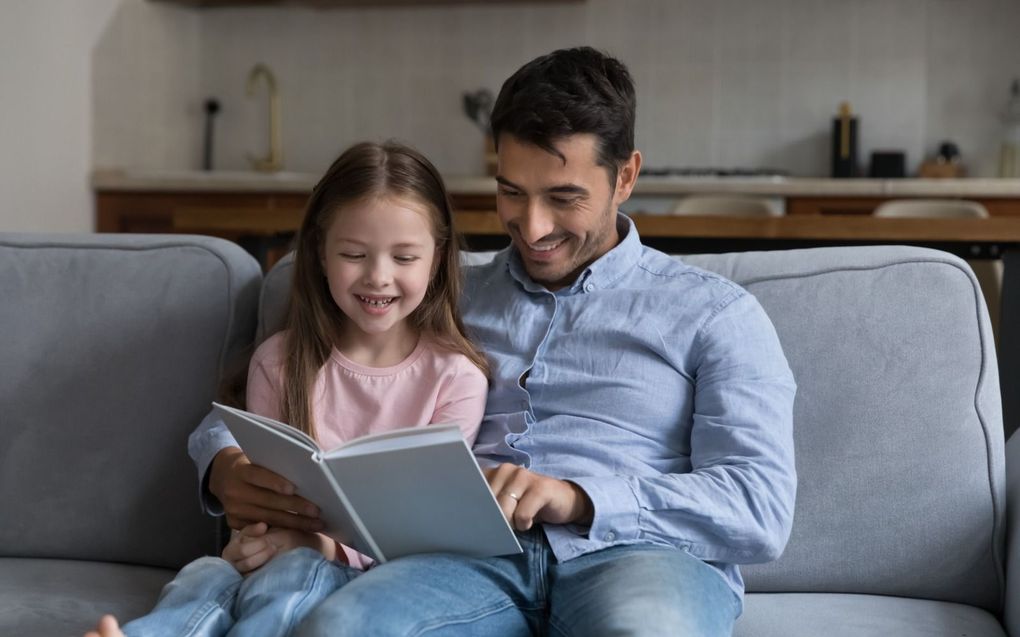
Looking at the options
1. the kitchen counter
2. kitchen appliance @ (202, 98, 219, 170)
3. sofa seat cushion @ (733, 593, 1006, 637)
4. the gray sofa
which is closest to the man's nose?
the gray sofa

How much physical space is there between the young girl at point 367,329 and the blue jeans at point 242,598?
0.07 m

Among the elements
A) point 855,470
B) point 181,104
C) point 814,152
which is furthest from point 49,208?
point 855,470

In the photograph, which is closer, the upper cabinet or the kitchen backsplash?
the kitchen backsplash

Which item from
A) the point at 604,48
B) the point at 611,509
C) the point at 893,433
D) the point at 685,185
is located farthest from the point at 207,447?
the point at 604,48

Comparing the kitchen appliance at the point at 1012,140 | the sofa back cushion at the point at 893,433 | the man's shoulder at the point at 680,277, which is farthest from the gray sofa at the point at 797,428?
the kitchen appliance at the point at 1012,140

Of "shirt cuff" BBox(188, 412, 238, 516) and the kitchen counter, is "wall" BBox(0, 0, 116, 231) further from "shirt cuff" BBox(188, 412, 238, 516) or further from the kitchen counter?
"shirt cuff" BBox(188, 412, 238, 516)

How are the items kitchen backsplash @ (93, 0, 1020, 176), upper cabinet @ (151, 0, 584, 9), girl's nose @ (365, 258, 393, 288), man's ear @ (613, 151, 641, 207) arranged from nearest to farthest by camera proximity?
1. girl's nose @ (365, 258, 393, 288)
2. man's ear @ (613, 151, 641, 207)
3. kitchen backsplash @ (93, 0, 1020, 176)
4. upper cabinet @ (151, 0, 584, 9)

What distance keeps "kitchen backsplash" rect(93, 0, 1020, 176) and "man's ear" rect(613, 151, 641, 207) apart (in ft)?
11.1

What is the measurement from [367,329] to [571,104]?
1.30 ft

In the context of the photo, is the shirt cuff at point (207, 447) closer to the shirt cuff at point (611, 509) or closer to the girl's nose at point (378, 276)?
the girl's nose at point (378, 276)

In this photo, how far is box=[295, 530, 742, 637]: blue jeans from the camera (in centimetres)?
127

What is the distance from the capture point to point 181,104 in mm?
5277

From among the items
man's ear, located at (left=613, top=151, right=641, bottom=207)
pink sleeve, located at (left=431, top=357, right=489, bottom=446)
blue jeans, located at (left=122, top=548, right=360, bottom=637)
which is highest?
man's ear, located at (left=613, top=151, right=641, bottom=207)

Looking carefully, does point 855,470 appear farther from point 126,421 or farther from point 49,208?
point 49,208
